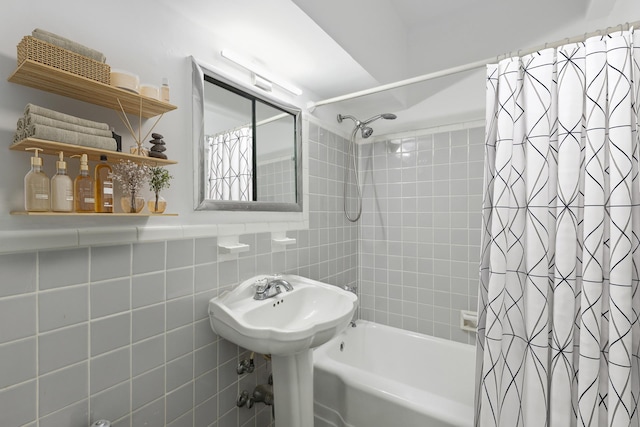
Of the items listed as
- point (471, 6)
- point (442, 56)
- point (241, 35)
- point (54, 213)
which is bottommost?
point (54, 213)

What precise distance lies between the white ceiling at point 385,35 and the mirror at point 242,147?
0.18 metres

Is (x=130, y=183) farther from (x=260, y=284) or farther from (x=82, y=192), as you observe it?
(x=260, y=284)

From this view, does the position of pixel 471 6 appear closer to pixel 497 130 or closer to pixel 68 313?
pixel 497 130

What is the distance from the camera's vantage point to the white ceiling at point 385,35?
1212 millimetres

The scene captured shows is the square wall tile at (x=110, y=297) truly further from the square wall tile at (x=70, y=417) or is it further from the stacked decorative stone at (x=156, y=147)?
the stacked decorative stone at (x=156, y=147)

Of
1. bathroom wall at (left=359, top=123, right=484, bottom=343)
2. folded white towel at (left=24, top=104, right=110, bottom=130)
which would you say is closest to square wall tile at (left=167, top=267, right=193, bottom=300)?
folded white towel at (left=24, top=104, right=110, bottom=130)

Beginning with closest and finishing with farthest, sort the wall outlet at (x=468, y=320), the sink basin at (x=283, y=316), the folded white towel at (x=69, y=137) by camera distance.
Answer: the folded white towel at (x=69, y=137) < the sink basin at (x=283, y=316) < the wall outlet at (x=468, y=320)

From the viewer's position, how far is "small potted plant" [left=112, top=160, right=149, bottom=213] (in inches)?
35.6

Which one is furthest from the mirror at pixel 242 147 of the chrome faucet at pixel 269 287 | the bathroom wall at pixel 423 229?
the bathroom wall at pixel 423 229

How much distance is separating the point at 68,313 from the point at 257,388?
91 centimetres

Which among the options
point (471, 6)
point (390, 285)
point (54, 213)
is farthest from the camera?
point (390, 285)

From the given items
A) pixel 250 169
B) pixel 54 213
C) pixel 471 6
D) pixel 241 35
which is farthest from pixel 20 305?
pixel 471 6

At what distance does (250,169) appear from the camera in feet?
4.81

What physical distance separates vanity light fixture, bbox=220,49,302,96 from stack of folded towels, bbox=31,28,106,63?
559 millimetres
